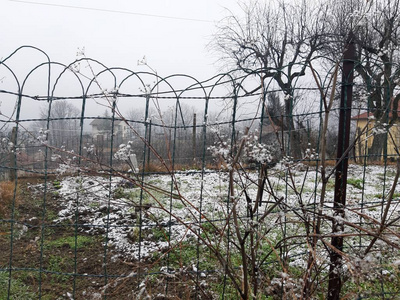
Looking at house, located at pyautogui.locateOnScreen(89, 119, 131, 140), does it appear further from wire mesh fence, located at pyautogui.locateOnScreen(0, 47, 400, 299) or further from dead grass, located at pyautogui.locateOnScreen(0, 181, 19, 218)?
dead grass, located at pyautogui.locateOnScreen(0, 181, 19, 218)

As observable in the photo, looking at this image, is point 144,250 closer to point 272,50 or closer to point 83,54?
point 83,54

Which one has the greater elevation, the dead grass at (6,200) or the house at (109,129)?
the house at (109,129)

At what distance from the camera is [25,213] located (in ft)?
17.2

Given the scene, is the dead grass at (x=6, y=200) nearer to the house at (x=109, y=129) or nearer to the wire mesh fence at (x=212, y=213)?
the wire mesh fence at (x=212, y=213)

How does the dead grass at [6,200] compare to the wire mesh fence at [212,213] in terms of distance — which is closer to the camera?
the wire mesh fence at [212,213]

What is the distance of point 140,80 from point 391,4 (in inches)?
491

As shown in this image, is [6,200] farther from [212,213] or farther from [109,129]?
[212,213]

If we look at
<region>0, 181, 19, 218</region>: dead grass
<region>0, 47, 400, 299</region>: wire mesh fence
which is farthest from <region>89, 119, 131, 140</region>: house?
<region>0, 181, 19, 218</region>: dead grass

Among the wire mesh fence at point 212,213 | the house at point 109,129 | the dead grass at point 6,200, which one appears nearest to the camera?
the wire mesh fence at point 212,213

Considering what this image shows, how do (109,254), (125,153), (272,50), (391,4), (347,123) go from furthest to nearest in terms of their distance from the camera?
1. (272,50)
2. (391,4)
3. (109,254)
4. (347,123)
5. (125,153)

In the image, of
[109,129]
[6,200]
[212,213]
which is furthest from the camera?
[6,200]

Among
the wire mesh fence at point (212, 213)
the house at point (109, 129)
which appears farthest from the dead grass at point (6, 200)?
the house at point (109, 129)

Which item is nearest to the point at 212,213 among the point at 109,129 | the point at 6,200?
the point at 109,129

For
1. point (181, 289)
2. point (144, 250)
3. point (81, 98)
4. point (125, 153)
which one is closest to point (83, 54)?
point (81, 98)
